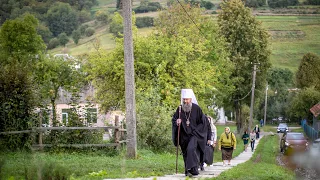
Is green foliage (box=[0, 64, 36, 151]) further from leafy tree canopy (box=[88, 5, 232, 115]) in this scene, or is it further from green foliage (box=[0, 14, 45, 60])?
green foliage (box=[0, 14, 45, 60])

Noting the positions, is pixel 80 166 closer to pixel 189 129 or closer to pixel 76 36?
pixel 189 129

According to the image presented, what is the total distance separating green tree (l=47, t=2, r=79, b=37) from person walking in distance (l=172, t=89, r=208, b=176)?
109 meters

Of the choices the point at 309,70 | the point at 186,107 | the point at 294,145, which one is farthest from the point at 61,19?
the point at 186,107

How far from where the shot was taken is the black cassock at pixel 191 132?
677 inches

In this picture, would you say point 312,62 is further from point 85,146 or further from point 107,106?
point 85,146

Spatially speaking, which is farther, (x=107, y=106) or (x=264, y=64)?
(x=264, y=64)

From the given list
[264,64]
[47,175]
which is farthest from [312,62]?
[47,175]

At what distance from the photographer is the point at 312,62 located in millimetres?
113688

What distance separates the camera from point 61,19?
13362 centimetres

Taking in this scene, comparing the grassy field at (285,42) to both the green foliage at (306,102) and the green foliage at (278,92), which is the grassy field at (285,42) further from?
the green foliage at (306,102)

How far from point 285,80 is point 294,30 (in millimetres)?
12801

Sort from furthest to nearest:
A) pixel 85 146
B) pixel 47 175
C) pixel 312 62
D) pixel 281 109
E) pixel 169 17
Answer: pixel 281 109 → pixel 312 62 → pixel 169 17 → pixel 85 146 → pixel 47 175

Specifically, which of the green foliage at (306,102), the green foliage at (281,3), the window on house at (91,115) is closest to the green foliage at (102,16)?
the green foliage at (281,3)

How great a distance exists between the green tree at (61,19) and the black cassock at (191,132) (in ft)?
357
